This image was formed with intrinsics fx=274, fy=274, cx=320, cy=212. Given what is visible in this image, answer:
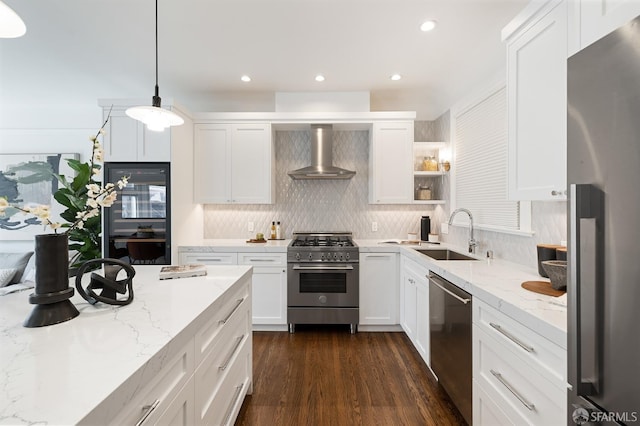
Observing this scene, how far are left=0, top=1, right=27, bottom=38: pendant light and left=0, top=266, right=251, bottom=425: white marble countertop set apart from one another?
37.6 inches

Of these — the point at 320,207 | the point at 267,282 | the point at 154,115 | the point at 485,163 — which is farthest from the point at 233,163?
the point at 485,163

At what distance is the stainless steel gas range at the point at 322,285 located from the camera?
9.80 ft

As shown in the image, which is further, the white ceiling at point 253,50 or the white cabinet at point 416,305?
Result: the white cabinet at point 416,305

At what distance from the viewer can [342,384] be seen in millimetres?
2133

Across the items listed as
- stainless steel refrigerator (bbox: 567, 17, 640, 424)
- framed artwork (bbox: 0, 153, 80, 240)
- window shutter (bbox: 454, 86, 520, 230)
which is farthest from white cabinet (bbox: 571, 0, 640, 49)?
framed artwork (bbox: 0, 153, 80, 240)

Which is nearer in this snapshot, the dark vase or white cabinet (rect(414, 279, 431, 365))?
the dark vase

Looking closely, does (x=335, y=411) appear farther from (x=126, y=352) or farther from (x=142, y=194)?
(x=142, y=194)

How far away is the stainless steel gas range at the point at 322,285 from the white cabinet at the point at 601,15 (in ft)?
7.58

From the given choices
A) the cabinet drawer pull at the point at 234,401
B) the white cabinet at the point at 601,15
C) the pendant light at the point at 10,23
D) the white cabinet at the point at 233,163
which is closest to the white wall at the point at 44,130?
the white cabinet at the point at 233,163

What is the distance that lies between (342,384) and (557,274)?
1.63 metres

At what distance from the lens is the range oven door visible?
2988 millimetres

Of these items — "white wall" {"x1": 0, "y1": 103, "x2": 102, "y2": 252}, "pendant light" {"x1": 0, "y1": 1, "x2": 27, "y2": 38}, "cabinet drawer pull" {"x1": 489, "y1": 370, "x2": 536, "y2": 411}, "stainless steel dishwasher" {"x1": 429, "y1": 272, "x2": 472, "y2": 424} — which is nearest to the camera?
"pendant light" {"x1": 0, "y1": 1, "x2": 27, "y2": 38}

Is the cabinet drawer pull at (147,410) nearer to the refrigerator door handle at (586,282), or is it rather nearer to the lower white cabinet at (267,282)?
the refrigerator door handle at (586,282)

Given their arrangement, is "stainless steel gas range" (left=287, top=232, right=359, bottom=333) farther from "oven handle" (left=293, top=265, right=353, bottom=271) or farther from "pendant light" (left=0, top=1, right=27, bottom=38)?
"pendant light" (left=0, top=1, right=27, bottom=38)
